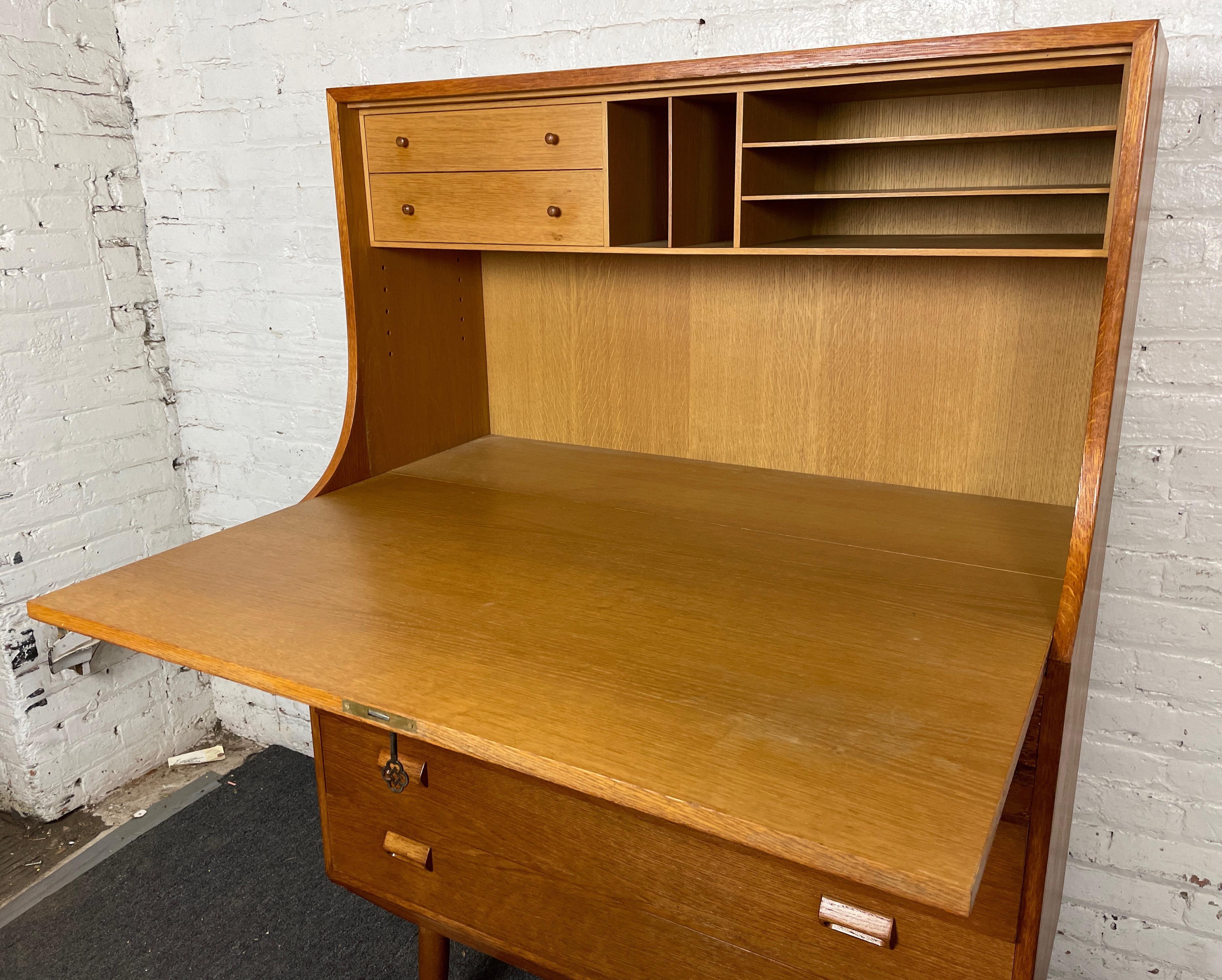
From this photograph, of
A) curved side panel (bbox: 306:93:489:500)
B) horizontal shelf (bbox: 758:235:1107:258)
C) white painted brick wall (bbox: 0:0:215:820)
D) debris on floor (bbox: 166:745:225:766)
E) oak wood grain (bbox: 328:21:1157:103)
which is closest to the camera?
oak wood grain (bbox: 328:21:1157:103)

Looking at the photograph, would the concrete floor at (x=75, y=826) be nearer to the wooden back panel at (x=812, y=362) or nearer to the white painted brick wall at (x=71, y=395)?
the white painted brick wall at (x=71, y=395)

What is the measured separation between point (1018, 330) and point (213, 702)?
2239 mm

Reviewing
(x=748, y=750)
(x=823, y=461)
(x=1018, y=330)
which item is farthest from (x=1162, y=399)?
(x=748, y=750)

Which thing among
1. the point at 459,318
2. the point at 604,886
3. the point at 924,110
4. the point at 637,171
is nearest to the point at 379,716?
the point at 604,886

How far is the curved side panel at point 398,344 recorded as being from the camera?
1528 mm

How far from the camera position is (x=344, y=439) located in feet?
5.19

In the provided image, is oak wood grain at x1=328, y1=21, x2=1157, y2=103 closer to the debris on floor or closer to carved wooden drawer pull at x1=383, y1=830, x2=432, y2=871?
carved wooden drawer pull at x1=383, y1=830, x2=432, y2=871

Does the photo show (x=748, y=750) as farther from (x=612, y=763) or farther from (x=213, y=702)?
(x=213, y=702)

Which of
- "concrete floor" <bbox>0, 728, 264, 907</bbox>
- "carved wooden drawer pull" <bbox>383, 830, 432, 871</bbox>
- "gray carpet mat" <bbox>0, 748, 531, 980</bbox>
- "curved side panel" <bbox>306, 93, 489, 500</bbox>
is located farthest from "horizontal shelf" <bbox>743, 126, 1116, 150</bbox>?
"concrete floor" <bbox>0, 728, 264, 907</bbox>

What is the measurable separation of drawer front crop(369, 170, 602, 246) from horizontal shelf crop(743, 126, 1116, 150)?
0.26 m

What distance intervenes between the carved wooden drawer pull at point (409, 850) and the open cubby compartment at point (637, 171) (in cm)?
92

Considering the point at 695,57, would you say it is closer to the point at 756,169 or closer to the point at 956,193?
the point at 756,169

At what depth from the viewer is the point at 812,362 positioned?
157 cm

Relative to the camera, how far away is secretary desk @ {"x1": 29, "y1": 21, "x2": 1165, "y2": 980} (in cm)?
88
